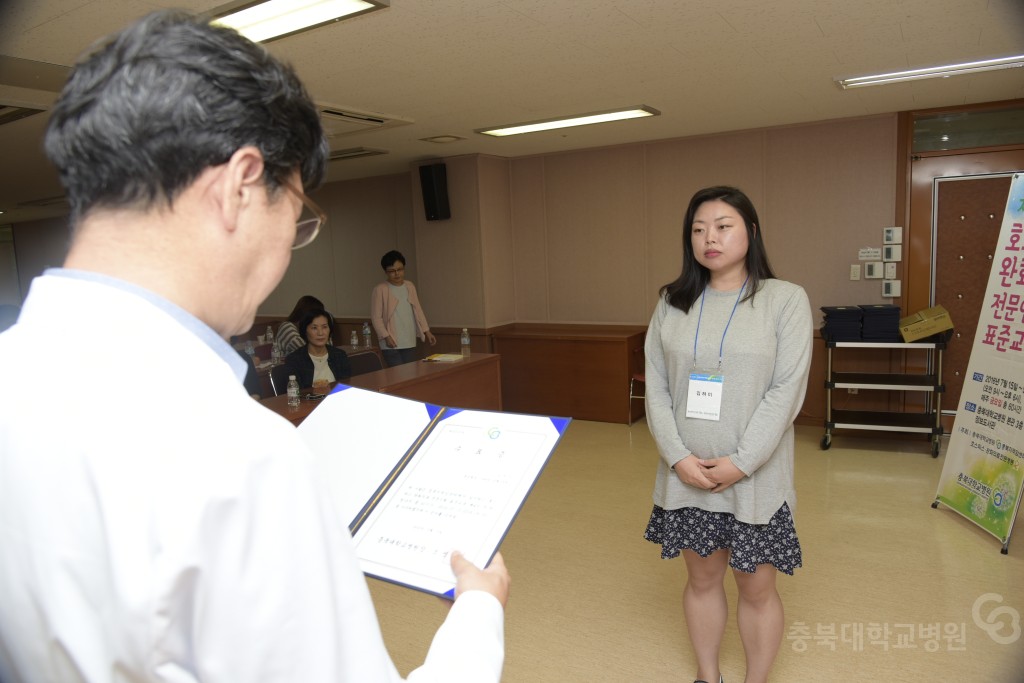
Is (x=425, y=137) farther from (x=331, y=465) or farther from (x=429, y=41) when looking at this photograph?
(x=331, y=465)

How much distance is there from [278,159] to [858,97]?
16.2 feet

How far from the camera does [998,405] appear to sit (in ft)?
11.3

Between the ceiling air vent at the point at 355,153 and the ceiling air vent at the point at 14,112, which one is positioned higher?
the ceiling air vent at the point at 355,153

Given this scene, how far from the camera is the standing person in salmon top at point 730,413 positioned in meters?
1.99

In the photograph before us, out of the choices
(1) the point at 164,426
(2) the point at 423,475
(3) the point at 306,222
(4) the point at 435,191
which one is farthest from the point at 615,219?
(1) the point at 164,426

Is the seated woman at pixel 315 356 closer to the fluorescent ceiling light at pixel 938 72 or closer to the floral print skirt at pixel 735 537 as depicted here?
the floral print skirt at pixel 735 537

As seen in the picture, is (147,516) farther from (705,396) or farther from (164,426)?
(705,396)

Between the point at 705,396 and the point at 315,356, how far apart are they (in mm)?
3094

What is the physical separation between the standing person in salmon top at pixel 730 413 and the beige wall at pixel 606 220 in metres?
3.96

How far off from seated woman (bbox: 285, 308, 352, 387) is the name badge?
2.80 m

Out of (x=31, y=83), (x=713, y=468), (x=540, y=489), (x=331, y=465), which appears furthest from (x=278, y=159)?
(x=540, y=489)

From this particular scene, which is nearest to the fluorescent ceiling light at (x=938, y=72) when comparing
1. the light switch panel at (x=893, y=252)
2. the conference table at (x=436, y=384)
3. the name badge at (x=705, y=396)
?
the light switch panel at (x=893, y=252)

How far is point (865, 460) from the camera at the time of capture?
480 centimetres

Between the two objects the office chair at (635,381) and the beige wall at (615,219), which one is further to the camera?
the office chair at (635,381)
